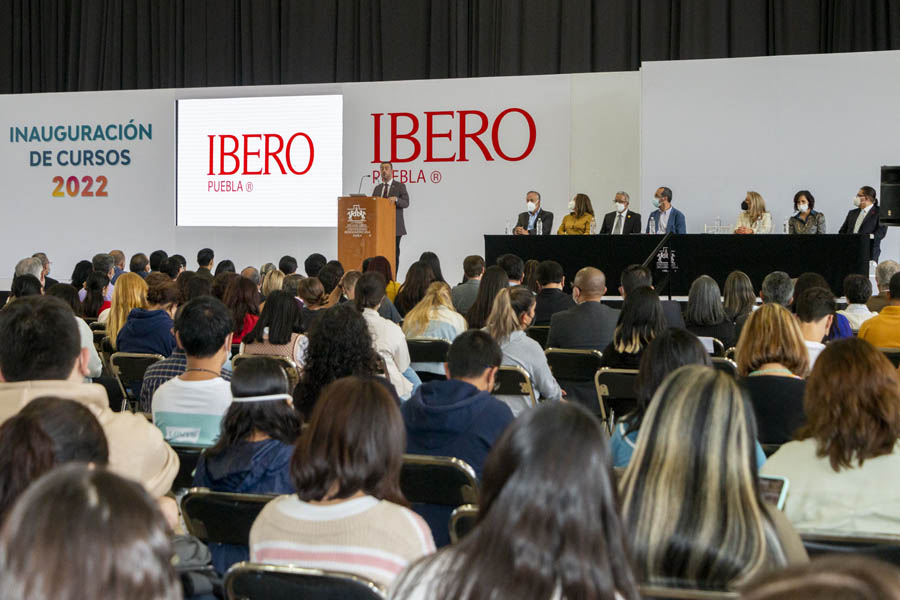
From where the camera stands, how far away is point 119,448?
8.02 feet

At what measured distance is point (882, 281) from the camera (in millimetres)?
6676

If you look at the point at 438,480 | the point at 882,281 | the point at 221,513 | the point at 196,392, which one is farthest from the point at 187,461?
the point at 882,281

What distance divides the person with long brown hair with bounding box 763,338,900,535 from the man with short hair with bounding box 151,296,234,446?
73.4 inches

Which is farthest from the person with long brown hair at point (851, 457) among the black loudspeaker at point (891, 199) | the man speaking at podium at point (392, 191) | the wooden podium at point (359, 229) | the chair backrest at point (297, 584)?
the man speaking at podium at point (392, 191)

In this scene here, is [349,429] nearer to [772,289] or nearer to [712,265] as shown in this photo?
[772,289]

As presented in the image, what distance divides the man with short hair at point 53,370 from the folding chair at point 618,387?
2215mm

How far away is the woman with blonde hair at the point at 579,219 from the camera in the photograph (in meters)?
11.3

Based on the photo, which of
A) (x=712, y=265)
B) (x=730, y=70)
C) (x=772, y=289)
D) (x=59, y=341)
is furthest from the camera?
(x=730, y=70)

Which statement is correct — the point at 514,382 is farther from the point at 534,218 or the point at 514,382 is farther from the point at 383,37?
the point at 383,37

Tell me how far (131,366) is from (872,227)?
806 centimetres

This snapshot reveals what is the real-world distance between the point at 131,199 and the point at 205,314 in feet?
38.0

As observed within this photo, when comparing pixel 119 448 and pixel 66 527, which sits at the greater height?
pixel 66 527

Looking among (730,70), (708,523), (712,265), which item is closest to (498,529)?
(708,523)

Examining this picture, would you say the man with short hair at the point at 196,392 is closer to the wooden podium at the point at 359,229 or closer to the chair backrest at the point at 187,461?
the chair backrest at the point at 187,461
